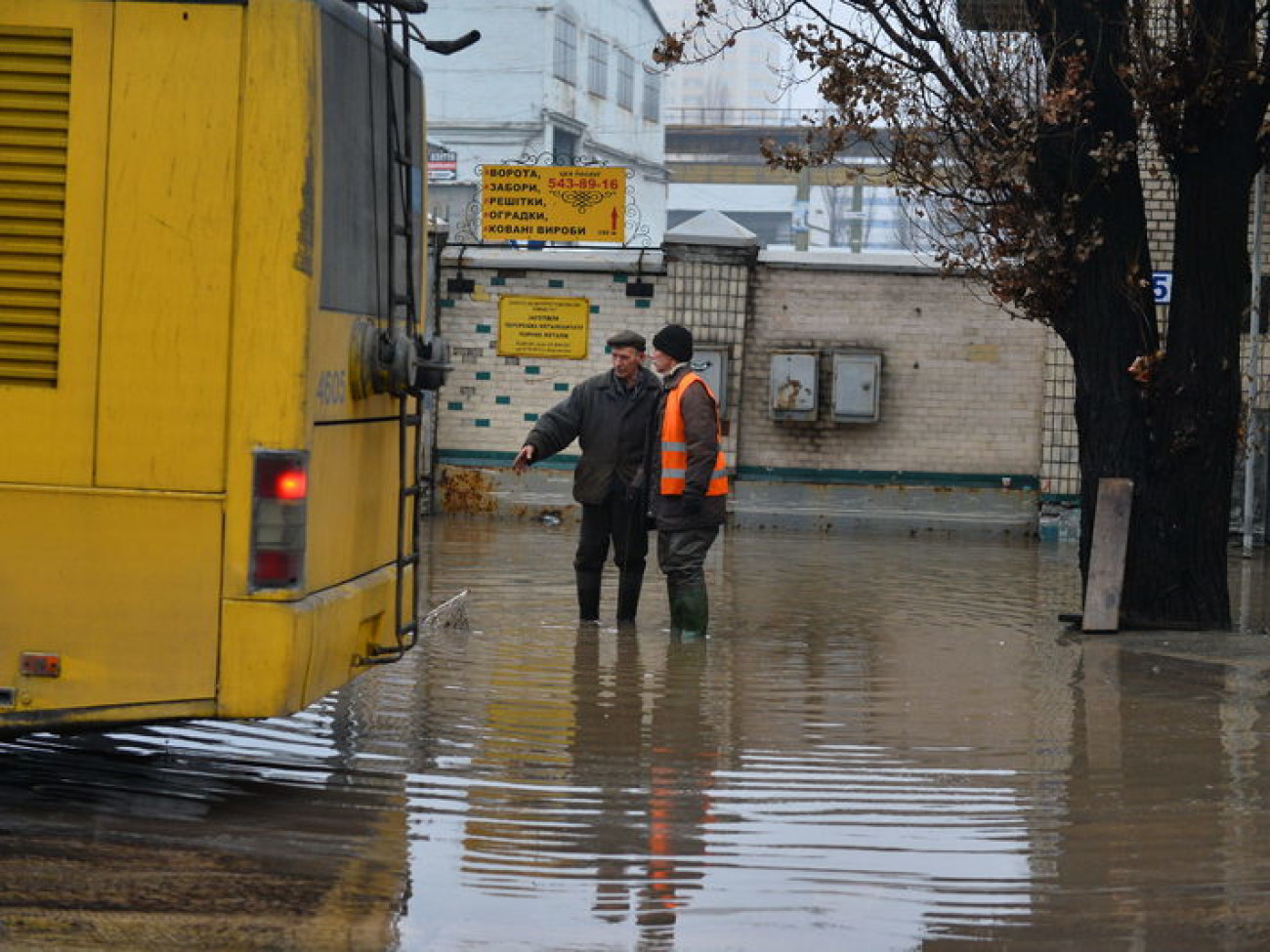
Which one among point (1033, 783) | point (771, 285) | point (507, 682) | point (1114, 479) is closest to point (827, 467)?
point (771, 285)

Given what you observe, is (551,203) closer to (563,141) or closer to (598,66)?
(563,141)

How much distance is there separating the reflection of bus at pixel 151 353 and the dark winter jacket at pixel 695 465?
195 inches

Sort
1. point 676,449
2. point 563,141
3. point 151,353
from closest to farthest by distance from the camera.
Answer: point 151,353 → point 676,449 → point 563,141

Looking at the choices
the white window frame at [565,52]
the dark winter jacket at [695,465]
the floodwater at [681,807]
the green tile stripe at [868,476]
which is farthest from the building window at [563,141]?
the floodwater at [681,807]

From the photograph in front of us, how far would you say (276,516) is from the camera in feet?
22.0

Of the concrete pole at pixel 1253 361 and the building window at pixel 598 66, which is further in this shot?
the building window at pixel 598 66

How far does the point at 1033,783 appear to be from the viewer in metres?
7.88

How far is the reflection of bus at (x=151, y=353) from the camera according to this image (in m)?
6.64

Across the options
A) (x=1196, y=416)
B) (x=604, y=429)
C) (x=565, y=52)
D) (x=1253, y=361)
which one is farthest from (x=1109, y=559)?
(x=565, y=52)

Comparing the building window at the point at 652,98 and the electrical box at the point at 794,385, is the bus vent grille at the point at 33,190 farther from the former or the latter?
the building window at the point at 652,98

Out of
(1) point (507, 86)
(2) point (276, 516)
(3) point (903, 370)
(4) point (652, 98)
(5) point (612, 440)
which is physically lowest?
(2) point (276, 516)

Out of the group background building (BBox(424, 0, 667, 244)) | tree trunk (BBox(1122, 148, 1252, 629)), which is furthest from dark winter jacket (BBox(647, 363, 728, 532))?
background building (BBox(424, 0, 667, 244))

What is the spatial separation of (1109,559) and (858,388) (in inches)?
333

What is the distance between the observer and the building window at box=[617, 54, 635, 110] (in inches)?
2119
